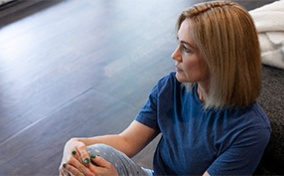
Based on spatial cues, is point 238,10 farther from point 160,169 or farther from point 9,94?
point 9,94

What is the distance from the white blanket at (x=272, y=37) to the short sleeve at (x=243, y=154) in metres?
0.52

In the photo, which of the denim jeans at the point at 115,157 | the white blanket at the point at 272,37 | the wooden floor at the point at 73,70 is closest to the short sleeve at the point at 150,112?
→ the denim jeans at the point at 115,157

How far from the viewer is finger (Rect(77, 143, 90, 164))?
1145mm

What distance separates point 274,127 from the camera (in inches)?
48.2

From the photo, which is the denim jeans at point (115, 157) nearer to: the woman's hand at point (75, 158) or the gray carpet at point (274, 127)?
the woman's hand at point (75, 158)

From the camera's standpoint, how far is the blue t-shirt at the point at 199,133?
1016 mm

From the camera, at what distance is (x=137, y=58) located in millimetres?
2867

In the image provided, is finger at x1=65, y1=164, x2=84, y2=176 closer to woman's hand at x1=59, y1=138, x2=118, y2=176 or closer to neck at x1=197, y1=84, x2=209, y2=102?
woman's hand at x1=59, y1=138, x2=118, y2=176

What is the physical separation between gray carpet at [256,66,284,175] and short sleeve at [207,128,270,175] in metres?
0.22

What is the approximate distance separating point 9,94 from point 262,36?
1.70 metres

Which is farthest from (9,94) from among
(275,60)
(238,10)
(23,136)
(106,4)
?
(238,10)

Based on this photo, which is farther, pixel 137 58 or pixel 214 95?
pixel 137 58

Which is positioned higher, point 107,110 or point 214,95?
point 214,95

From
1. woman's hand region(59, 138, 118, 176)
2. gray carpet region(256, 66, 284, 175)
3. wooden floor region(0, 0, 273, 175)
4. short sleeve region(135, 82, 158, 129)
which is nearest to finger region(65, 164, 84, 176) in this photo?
woman's hand region(59, 138, 118, 176)
